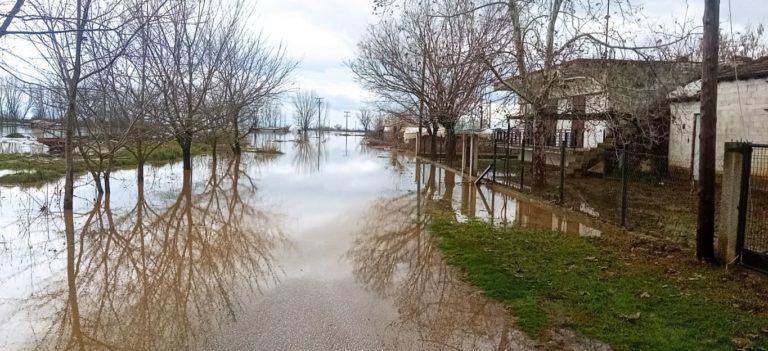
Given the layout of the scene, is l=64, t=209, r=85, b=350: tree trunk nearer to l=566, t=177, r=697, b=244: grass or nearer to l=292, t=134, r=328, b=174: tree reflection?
l=566, t=177, r=697, b=244: grass

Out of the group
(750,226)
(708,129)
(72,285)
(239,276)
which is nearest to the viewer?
(72,285)

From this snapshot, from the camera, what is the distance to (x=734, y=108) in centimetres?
1691

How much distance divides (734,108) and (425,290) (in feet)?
50.7

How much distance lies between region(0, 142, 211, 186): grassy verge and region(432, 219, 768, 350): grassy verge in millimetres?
14005

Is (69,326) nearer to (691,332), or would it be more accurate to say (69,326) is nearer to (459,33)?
(691,332)

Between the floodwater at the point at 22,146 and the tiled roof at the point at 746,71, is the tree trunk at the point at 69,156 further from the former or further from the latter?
the tiled roof at the point at 746,71

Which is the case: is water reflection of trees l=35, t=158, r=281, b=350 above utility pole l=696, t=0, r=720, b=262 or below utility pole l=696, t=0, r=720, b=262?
below

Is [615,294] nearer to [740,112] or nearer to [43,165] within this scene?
[740,112]

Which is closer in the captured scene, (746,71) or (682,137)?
(746,71)

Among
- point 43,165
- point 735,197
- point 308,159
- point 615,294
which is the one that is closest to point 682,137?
point 735,197

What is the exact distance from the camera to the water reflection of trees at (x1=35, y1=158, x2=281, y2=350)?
4.72 meters

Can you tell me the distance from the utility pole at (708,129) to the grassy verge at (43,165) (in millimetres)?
16668

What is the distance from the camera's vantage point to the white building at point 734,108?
15812 mm

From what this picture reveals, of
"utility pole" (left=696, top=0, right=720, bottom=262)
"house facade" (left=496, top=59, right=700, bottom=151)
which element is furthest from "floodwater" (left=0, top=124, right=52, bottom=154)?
"utility pole" (left=696, top=0, right=720, bottom=262)
